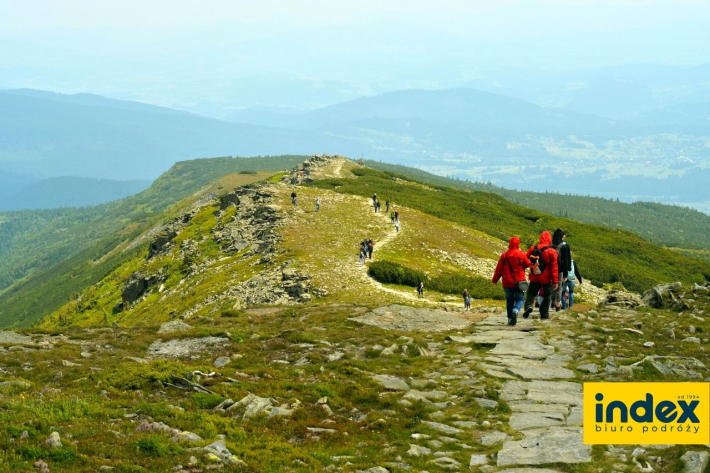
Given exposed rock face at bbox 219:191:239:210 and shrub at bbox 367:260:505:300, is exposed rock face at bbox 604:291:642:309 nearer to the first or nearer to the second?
shrub at bbox 367:260:505:300

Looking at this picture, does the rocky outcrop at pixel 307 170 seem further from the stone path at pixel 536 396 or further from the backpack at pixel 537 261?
the stone path at pixel 536 396

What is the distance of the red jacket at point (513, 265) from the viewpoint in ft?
84.8

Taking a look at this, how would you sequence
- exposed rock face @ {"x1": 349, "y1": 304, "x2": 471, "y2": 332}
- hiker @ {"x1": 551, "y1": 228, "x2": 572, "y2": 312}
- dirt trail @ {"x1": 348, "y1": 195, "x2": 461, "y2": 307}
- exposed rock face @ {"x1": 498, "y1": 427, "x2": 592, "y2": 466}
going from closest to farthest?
exposed rock face @ {"x1": 498, "y1": 427, "x2": 592, "y2": 466} < hiker @ {"x1": 551, "y1": 228, "x2": 572, "y2": 312} < exposed rock face @ {"x1": 349, "y1": 304, "x2": 471, "y2": 332} < dirt trail @ {"x1": 348, "y1": 195, "x2": 461, "y2": 307}

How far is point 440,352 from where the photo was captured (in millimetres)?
→ 24016

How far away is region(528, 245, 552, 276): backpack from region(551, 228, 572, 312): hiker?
4.94 feet

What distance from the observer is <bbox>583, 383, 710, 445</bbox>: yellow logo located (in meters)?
13.8

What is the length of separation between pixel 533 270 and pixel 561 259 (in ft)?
8.94

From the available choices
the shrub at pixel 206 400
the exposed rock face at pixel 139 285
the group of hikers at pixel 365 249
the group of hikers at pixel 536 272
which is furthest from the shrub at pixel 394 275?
the exposed rock face at pixel 139 285

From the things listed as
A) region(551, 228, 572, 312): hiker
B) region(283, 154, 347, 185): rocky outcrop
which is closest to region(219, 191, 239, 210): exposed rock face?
region(283, 154, 347, 185): rocky outcrop

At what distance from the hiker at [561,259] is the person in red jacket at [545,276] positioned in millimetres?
913

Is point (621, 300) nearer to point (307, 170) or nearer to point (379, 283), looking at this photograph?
point (379, 283)

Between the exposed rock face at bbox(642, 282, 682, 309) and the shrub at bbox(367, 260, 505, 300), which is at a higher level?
the exposed rock face at bbox(642, 282, 682, 309)

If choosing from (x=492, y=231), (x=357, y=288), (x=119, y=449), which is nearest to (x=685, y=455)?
(x=119, y=449)

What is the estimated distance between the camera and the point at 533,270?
1057 inches
